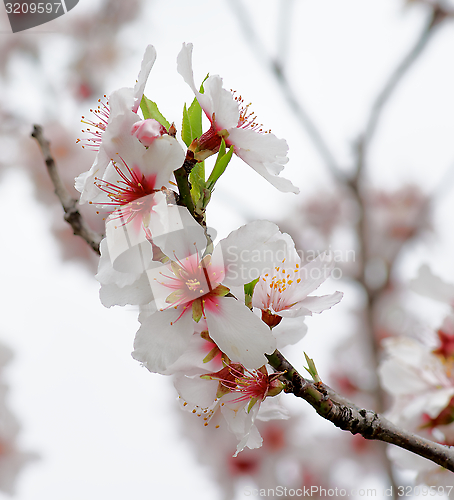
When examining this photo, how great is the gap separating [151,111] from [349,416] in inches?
23.2

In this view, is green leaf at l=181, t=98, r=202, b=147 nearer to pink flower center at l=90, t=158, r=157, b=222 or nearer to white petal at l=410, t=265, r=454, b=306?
pink flower center at l=90, t=158, r=157, b=222

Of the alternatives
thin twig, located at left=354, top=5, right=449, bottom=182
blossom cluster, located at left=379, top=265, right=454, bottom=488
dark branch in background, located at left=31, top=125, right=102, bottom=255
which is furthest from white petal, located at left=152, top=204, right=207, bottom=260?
thin twig, located at left=354, top=5, right=449, bottom=182

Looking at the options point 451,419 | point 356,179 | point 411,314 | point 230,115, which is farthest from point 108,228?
point 411,314

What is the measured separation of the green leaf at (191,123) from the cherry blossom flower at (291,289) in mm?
229

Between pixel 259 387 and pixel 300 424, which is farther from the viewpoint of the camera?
pixel 300 424

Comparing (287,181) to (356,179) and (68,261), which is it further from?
(68,261)

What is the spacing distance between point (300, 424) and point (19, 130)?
118 inches

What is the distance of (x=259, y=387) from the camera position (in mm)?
791

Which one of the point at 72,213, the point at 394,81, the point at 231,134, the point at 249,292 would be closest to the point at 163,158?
the point at 231,134

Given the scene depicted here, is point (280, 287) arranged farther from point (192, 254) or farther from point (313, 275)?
point (192, 254)

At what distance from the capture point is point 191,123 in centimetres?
81

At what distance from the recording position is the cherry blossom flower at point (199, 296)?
2.28 feet

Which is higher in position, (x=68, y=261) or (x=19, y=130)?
(x=19, y=130)

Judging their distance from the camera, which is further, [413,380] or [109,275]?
[413,380]
